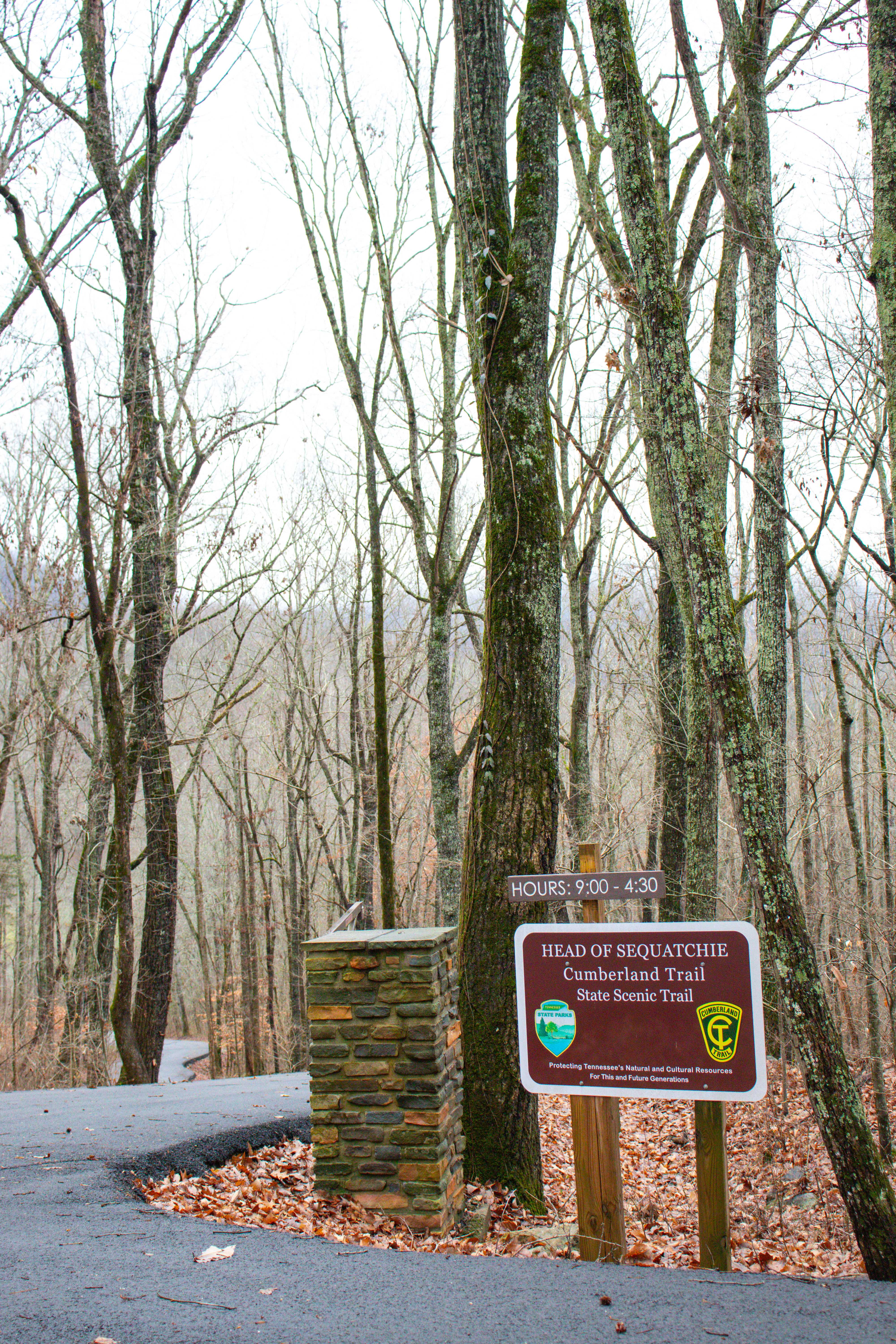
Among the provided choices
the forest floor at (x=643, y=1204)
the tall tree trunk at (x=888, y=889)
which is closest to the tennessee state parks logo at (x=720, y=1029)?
the forest floor at (x=643, y=1204)

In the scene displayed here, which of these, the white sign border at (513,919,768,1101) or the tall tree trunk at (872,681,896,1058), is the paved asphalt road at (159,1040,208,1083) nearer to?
the tall tree trunk at (872,681,896,1058)

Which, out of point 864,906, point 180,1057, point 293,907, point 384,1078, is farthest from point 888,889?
point 180,1057

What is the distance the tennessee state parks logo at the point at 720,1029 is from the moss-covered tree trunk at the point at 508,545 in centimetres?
180

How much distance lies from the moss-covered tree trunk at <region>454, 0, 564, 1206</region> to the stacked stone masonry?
21.6 inches

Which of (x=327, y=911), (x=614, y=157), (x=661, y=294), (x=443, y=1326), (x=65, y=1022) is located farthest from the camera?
(x=327, y=911)

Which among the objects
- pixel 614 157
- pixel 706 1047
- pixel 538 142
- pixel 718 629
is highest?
pixel 538 142

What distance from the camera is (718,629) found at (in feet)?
14.9

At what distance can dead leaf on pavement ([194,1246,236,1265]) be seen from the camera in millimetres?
3441

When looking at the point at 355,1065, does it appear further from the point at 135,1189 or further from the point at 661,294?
the point at 661,294

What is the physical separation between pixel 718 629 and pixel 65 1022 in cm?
1608

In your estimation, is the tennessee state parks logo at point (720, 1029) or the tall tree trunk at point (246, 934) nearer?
the tennessee state parks logo at point (720, 1029)

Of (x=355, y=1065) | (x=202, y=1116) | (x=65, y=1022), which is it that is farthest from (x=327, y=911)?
(x=355, y=1065)

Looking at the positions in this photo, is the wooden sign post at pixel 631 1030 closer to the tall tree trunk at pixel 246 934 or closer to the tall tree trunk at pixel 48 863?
the tall tree trunk at pixel 48 863

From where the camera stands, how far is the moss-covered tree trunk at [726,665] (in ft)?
12.7
